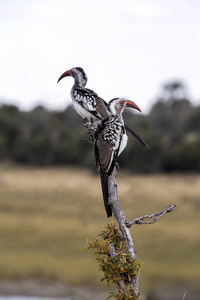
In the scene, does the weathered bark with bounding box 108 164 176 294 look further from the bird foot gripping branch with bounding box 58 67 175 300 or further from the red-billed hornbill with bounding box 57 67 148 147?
the red-billed hornbill with bounding box 57 67 148 147

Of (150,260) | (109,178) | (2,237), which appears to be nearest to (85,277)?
(150,260)

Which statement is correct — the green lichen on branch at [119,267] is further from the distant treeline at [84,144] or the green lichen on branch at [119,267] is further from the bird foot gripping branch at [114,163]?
the distant treeline at [84,144]

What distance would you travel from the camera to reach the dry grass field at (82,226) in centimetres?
1500

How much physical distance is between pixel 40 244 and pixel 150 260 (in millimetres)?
3519

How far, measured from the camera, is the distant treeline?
27.2m

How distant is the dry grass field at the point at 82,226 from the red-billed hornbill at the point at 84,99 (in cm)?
939

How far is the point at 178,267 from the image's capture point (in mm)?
14938

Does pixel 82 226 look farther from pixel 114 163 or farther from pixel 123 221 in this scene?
pixel 123 221

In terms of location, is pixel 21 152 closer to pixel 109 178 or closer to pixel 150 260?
pixel 150 260

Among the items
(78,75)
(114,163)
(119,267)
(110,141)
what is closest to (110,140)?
(110,141)

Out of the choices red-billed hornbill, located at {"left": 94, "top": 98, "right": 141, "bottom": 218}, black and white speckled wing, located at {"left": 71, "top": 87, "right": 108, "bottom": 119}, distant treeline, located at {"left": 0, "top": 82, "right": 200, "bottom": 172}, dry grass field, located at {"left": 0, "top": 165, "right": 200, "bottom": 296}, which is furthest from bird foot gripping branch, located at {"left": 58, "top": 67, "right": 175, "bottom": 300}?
distant treeline, located at {"left": 0, "top": 82, "right": 200, "bottom": 172}

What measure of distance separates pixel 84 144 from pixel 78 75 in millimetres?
24073

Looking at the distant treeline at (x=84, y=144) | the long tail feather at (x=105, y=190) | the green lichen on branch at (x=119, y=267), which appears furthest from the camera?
the distant treeline at (x=84, y=144)

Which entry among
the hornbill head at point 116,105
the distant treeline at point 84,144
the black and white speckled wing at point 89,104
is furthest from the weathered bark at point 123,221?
the distant treeline at point 84,144
